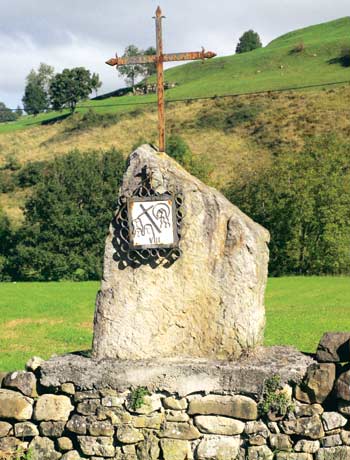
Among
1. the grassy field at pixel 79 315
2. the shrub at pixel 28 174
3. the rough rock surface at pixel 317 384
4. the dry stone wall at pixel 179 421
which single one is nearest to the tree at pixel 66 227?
the grassy field at pixel 79 315

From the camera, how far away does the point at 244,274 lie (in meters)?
7.37

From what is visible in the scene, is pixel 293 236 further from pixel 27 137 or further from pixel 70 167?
pixel 27 137

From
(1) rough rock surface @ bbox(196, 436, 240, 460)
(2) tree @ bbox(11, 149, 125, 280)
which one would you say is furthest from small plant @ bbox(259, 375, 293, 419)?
(2) tree @ bbox(11, 149, 125, 280)

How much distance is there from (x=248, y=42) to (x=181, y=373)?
135419 mm

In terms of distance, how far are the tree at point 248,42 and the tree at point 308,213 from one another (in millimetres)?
98617

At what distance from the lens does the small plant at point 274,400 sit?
6.92 meters

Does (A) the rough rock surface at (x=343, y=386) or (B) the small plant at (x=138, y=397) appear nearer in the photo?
(A) the rough rock surface at (x=343, y=386)

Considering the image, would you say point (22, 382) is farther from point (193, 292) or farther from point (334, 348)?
point (334, 348)

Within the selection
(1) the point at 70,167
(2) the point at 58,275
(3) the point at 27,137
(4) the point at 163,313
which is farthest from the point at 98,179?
(3) the point at 27,137

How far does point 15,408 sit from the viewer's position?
24.2 feet

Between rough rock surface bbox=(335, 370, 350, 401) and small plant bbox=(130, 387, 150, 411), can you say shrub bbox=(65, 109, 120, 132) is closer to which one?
small plant bbox=(130, 387, 150, 411)

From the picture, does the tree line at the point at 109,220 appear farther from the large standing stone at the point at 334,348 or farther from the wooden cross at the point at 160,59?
the large standing stone at the point at 334,348

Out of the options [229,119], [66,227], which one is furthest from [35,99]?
[66,227]

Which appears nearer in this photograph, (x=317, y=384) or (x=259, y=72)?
(x=317, y=384)
